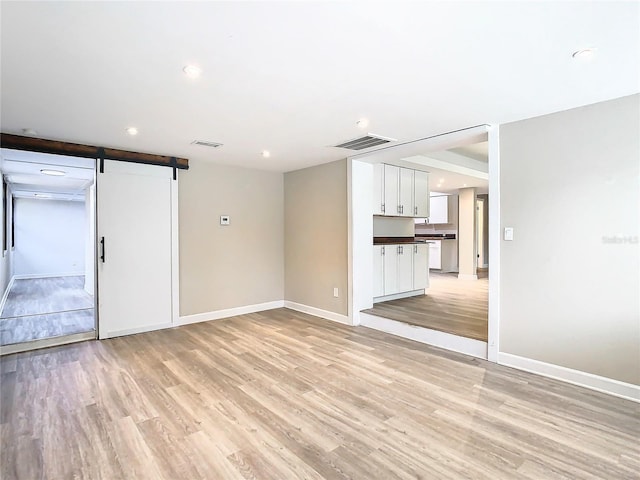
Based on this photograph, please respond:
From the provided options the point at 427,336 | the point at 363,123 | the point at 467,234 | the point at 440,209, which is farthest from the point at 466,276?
the point at 363,123

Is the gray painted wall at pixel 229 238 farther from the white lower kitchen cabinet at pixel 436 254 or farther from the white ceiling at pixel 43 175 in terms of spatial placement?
the white lower kitchen cabinet at pixel 436 254

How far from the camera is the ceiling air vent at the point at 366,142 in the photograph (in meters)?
3.78

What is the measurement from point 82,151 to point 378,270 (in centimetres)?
420

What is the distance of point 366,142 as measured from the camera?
397cm

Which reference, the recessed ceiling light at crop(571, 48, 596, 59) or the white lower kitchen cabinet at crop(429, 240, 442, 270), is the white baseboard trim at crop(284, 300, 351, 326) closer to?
the recessed ceiling light at crop(571, 48, 596, 59)

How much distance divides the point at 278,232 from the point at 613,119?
4.46m

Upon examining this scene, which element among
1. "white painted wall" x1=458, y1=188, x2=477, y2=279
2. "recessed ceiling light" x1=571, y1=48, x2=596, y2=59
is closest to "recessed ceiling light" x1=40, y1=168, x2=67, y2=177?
"recessed ceiling light" x1=571, y1=48, x2=596, y2=59

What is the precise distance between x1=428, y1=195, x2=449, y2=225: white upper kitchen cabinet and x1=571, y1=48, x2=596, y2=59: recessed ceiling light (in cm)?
808

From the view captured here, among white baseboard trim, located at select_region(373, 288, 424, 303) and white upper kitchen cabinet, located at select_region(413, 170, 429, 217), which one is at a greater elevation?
white upper kitchen cabinet, located at select_region(413, 170, 429, 217)

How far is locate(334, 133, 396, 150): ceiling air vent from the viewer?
3.78m

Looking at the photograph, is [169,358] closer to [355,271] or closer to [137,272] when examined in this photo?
[137,272]

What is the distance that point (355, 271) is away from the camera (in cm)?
471

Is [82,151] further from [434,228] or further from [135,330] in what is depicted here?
[434,228]

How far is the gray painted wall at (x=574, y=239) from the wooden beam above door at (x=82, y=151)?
4.07m
